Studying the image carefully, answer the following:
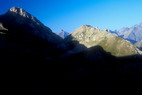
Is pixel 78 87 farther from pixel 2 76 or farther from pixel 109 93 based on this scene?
pixel 2 76

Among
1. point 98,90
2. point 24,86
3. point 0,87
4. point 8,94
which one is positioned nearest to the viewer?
point 8,94

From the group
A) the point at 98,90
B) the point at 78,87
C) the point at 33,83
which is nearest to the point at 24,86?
the point at 33,83

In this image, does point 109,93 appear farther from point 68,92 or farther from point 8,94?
point 8,94

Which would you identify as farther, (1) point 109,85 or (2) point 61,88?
(1) point 109,85

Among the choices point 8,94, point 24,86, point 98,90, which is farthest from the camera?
point 98,90

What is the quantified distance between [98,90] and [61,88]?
35.1 metres

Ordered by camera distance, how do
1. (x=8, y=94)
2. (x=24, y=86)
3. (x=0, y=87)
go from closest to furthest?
(x=8, y=94), (x=0, y=87), (x=24, y=86)

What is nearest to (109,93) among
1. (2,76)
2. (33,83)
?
(33,83)

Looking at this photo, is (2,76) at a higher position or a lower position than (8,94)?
higher

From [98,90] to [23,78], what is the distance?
7397cm

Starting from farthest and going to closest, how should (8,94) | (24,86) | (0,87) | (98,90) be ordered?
(98,90) < (24,86) < (0,87) < (8,94)

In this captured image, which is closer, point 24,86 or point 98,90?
point 24,86

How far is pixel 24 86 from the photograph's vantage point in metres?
174

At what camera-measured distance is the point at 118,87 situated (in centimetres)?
19462
